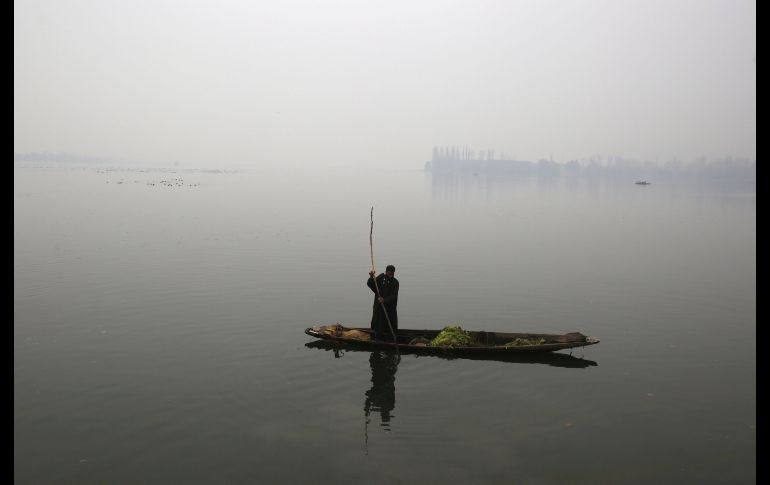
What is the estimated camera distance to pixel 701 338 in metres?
17.5

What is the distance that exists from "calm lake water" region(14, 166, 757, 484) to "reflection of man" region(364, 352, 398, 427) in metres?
0.06

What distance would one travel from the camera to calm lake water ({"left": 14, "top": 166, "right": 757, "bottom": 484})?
9.91 meters

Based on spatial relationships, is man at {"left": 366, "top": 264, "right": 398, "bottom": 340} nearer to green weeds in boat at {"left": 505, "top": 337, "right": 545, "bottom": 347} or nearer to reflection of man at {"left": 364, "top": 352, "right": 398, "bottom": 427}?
reflection of man at {"left": 364, "top": 352, "right": 398, "bottom": 427}

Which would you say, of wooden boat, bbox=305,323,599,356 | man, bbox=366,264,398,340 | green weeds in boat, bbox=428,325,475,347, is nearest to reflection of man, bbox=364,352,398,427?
wooden boat, bbox=305,323,599,356

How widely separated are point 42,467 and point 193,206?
47.4 metres

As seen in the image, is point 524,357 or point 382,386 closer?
point 382,386

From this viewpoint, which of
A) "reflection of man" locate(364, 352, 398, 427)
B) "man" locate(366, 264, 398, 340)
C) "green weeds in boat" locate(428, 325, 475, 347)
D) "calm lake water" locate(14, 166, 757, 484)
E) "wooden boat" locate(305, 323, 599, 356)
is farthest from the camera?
"man" locate(366, 264, 398, 340)

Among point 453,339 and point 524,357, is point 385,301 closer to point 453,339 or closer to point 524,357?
point 453,339

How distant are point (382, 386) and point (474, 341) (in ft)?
10.7

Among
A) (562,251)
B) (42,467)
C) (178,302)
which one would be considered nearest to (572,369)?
(42,467)

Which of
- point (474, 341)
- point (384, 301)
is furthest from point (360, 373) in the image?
point (474, 341)

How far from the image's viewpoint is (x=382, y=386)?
42.9 ft
